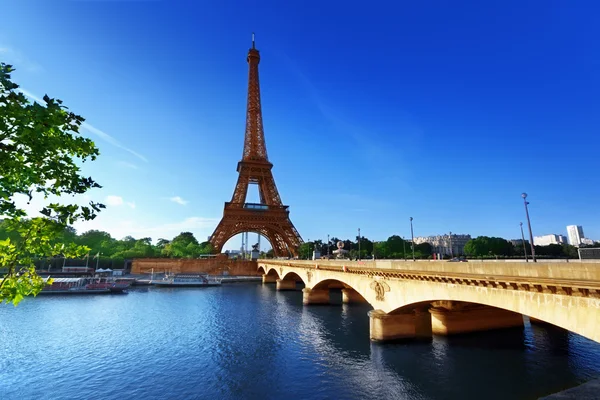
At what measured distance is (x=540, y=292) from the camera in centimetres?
1223

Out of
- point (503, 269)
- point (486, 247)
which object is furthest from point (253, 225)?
point (503, 269)

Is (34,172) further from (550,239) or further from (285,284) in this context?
(550,239)

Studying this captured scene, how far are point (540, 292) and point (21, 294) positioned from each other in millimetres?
16251

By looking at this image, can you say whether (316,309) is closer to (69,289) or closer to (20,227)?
(20,227)

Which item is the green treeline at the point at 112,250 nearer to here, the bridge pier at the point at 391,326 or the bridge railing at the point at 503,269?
the bridge pier at the point at 391,326

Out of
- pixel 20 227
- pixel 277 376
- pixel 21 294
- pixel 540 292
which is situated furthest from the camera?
pixel 277 376

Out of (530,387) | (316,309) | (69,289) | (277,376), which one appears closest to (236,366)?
(277,376)

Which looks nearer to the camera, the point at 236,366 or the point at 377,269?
the point at 236,366

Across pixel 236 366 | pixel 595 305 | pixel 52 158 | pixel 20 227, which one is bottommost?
pixel 236 366

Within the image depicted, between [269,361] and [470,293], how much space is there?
13.8m

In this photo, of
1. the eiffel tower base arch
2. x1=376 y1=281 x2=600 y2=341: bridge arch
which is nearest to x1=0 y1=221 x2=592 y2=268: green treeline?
the eiffel tower base arch

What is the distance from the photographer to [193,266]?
89.6 m

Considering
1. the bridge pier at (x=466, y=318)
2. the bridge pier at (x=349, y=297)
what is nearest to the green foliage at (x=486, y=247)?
the bridge pier at (x=349, y=297)

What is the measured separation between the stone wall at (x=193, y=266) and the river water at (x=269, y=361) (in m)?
54.4
